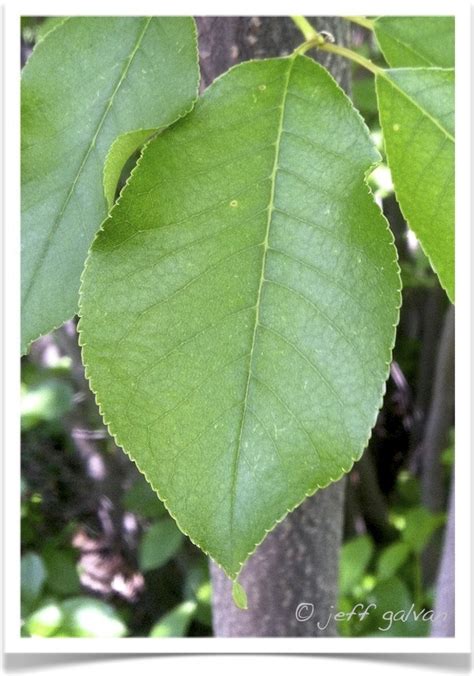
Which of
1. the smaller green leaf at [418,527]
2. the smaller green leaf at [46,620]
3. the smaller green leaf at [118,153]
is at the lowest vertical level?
the smaller green leaf at [418,527]

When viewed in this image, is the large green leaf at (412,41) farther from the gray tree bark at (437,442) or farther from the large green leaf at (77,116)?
the gray tree bark at (437,442)

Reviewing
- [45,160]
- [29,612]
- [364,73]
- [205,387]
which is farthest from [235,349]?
[364,73]

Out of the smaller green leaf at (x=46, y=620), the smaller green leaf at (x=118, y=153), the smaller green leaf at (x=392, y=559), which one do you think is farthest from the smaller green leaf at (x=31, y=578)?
the smaller green leaf at (x=118, y=153)

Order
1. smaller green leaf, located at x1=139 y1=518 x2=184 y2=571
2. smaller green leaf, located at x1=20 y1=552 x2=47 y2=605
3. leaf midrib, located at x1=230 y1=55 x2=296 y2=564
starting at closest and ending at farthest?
leaf midrib, located at x1=230 y1=55 x2=296 y2=564 → smaller green leaf, located at x1=20 y1=552 x2=47 y2=605 → smaller green leaf, located at x1=139 y1=518 x2=184 y2=571

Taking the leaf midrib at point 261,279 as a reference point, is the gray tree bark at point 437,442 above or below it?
below

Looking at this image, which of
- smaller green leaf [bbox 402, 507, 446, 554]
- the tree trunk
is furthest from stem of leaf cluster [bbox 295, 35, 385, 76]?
smaller green leaf [bbox 402, 507, 446, 554]

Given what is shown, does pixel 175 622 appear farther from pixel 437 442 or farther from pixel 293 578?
pixel 437 442

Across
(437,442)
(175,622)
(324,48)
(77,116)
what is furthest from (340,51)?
(437,442)

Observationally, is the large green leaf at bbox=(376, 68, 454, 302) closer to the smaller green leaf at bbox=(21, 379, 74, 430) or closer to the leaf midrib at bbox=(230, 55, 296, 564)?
the leaf midrib at bbox=(230, 55, 296, 564)
